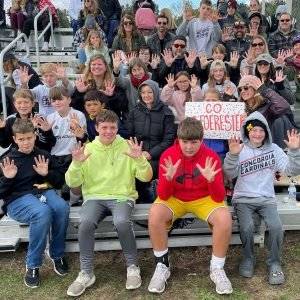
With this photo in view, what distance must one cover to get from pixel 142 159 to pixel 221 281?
1.20 meters

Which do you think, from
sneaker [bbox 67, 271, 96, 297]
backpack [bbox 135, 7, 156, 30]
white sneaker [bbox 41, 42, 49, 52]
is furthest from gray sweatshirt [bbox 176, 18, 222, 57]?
sneaker [bbox 67, 271, 96, 297]

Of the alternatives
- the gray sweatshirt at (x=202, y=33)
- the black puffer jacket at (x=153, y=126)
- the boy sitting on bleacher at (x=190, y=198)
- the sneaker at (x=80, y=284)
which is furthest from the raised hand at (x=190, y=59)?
the sneaker at (x=80, y=284)

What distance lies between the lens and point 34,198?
13.6ft

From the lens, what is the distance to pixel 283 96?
5.54m

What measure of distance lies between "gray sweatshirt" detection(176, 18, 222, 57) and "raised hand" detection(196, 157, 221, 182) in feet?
13.1

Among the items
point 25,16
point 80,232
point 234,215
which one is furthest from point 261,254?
point 25,16

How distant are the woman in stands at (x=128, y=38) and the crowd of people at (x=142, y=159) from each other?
82cm

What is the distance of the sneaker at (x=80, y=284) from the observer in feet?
12.5

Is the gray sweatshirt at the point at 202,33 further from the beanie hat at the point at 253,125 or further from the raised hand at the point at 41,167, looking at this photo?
the raised hand at the point at 41,167

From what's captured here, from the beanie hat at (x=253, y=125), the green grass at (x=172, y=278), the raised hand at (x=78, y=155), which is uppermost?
the beanie hat at (x=253, y=125)

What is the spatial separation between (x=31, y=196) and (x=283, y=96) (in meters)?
3.12

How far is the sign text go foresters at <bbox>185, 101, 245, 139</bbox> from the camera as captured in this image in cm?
476

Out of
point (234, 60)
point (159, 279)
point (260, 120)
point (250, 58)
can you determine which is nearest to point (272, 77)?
point (250, 58)

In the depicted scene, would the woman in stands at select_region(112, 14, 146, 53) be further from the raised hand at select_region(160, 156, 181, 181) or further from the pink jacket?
the raised hand at select_region(160, 156, 181, 181)
